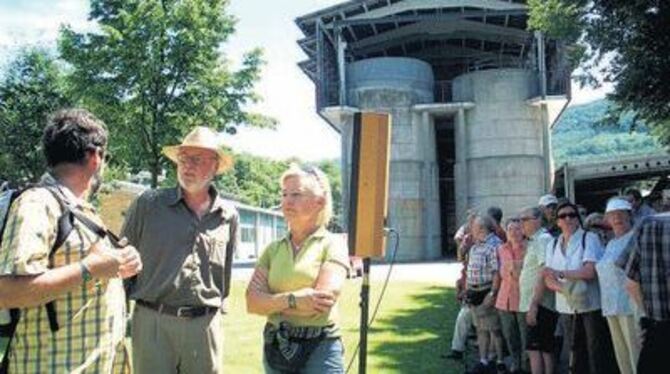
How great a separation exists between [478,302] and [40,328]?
629cm

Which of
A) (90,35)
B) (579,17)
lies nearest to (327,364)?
(579,17)

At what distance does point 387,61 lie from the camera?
34.4m

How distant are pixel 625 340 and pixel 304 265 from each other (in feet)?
13.1

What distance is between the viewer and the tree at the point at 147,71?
16781mm

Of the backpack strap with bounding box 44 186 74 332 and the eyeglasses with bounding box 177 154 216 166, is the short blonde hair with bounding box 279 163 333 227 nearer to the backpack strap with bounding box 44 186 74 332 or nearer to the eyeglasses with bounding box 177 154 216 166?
the eyeglasses with bounding box 177 154 216 166

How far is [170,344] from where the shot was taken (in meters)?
4.46

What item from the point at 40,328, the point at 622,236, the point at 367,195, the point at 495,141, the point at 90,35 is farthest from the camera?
the point at 495,141

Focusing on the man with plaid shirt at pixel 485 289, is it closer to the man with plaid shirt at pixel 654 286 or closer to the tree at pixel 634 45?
the man with plaid shirt at pixel 654 286

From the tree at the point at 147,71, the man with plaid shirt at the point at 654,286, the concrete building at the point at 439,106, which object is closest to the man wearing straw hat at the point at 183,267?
the man with plaid shirt at the point at 654,286

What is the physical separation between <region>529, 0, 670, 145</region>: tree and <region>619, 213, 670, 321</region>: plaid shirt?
6.46m

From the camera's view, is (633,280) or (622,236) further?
(622,236)

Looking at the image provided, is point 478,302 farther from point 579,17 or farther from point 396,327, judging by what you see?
point 579,17

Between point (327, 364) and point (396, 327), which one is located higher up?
point (327, 364)

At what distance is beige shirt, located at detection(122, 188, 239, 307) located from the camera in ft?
14.6
